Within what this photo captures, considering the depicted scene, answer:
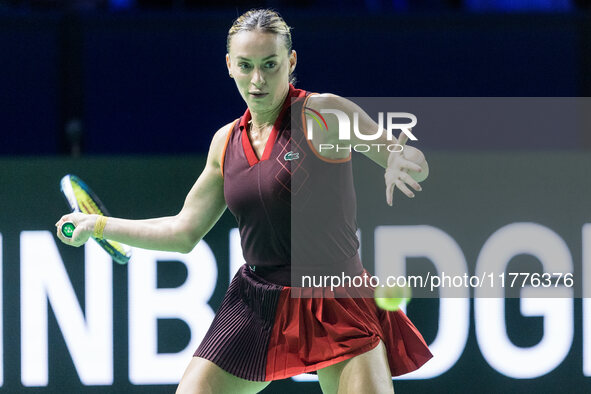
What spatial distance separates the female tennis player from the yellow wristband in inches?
18.4

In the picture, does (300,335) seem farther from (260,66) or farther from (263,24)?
(263,24)

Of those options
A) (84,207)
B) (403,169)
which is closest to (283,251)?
(403,169)

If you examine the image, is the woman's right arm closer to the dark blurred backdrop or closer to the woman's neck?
the woman's neck

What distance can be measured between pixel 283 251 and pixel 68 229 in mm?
762

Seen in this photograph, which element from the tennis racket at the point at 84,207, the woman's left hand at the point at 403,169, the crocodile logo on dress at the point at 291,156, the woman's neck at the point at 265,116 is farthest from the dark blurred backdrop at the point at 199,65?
the woman's left hand at the point at 403,169

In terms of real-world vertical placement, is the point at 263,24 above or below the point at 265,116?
above

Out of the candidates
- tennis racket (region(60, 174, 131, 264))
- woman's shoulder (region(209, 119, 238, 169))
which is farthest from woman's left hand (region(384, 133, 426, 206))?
tennis racket (region(60, 174, 131, 264))

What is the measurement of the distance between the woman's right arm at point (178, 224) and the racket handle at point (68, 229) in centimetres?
1

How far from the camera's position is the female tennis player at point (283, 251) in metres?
2.89

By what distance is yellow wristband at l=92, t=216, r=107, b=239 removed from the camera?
3163 millimetres

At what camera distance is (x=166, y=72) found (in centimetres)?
473

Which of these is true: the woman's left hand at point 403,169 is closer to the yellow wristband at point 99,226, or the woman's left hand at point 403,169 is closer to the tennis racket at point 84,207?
the yellow wristband at point 99,226

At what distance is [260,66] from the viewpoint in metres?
2.90

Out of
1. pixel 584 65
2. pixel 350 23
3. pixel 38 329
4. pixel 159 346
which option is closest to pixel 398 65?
pixel 350 23
